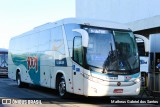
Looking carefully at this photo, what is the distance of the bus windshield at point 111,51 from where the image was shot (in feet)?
46.1

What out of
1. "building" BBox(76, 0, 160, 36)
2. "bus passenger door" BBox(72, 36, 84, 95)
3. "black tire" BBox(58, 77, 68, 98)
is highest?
"building" BBox(76, 0, 160, 36)

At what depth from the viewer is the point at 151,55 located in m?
17.4

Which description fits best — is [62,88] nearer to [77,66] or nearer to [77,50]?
[77,66]

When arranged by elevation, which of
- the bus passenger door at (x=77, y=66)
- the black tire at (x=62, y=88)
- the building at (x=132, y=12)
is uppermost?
the building at (x=132, y=12)

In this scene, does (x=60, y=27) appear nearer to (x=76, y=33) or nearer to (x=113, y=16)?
(x=76, y=33)

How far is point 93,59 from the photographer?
46.0ft

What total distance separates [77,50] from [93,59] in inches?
32.4

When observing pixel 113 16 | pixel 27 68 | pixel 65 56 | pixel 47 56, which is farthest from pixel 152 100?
pixel 113 16

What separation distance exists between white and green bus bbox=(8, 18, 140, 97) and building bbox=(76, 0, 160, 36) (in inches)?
674

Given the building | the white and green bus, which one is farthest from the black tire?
the building

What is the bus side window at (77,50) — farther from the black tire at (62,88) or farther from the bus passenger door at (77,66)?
the black tire at (62,88)

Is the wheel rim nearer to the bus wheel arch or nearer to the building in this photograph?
the bus wheel arch

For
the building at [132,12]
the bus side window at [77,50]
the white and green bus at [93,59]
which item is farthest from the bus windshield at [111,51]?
the building at [132,12]

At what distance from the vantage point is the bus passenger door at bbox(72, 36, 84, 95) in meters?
14.2
